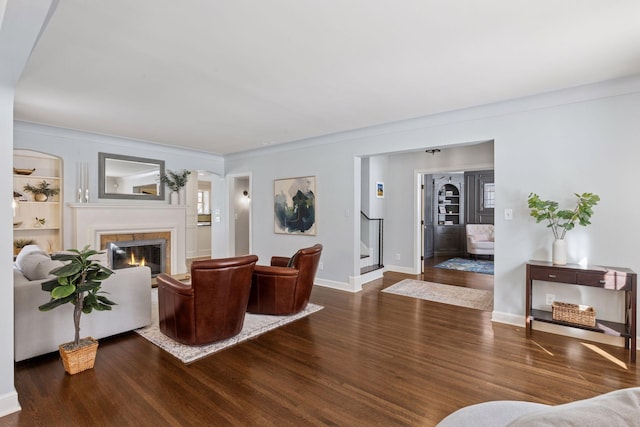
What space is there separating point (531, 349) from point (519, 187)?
1.72 metres

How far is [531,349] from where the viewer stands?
2.94 m

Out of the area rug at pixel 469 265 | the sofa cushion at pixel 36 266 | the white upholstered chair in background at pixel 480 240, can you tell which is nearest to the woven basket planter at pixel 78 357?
the sofa cushion at pixel 36 266

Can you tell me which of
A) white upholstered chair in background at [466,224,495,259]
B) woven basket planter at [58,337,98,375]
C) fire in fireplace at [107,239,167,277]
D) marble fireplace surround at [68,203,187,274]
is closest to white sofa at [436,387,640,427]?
woven basket planter at [58,337,98,375]

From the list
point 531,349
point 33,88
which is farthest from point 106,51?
point 531,349

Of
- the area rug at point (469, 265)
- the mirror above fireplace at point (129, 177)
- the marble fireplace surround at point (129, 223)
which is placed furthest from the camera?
the area rug at point (469, 265)

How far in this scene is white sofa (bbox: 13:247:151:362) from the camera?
263 cm

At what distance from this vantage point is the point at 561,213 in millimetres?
3117

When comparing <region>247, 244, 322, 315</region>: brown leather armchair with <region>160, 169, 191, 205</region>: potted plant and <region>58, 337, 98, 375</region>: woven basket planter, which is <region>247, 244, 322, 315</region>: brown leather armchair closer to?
<region>58, 337, 98, 375</region>: woven basket planter

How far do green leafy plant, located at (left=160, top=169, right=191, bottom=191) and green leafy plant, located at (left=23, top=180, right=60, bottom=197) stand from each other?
1635mm

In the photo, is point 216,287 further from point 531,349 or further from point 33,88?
point 531,349

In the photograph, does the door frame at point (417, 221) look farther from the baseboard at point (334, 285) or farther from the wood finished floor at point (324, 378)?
the wood finished floor at point (324, 378)

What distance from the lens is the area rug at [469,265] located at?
6646 millimetres

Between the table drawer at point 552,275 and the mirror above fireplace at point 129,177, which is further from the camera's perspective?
the mirror above fireplace at point 129,177

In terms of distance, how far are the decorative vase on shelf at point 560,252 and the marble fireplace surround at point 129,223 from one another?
5859mm
